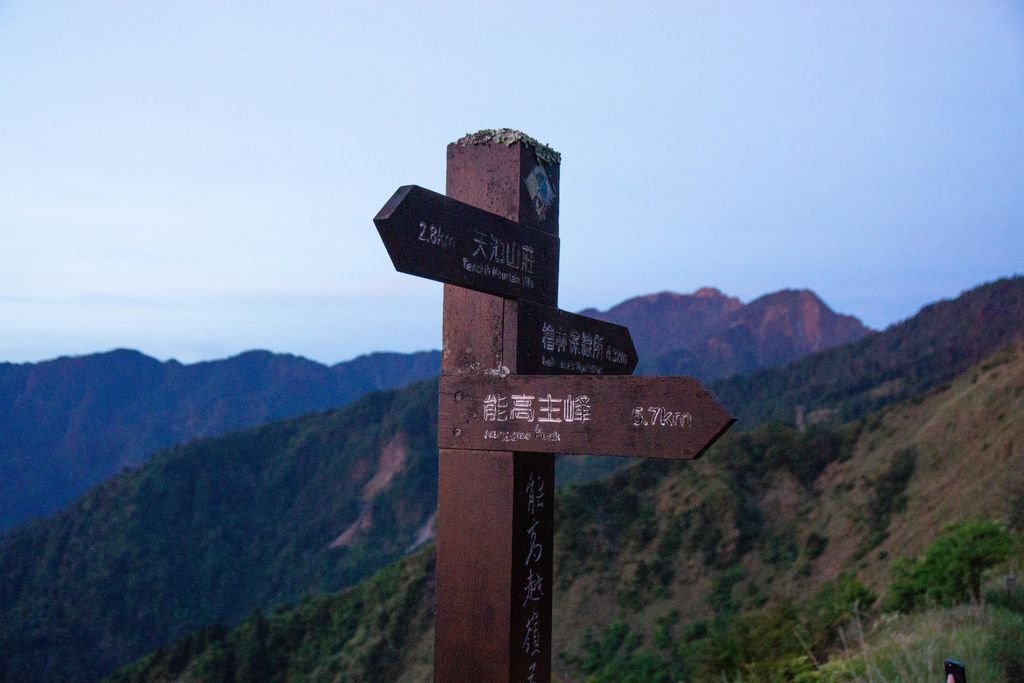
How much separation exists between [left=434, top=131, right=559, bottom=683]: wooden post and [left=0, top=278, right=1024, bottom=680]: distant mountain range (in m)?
31.4

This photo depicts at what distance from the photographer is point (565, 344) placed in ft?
10.5

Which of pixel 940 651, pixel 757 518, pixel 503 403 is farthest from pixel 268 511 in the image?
pixel 503 403

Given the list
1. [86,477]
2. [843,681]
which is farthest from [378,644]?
[86,477]

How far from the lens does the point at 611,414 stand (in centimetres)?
259

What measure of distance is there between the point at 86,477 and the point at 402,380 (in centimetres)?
3707

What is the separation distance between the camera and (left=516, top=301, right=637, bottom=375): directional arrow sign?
116 inches

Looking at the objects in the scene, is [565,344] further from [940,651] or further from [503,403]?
[940,651]

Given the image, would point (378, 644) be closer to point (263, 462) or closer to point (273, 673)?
point (273, 673)

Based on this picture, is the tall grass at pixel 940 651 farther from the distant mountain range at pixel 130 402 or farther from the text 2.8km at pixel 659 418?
the distant mountain range at pixel 130 402

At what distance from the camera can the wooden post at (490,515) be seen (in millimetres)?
2834

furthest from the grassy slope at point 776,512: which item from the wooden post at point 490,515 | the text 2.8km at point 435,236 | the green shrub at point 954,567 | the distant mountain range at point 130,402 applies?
the distant mountain range at point 130,402

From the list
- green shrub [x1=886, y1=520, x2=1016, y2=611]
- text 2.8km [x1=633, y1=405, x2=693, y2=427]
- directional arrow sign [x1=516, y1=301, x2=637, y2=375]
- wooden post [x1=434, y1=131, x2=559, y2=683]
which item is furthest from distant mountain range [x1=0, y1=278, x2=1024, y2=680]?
text 2.8km [x1=633, y1=405, x2=693, y2=427]

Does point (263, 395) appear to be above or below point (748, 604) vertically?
above

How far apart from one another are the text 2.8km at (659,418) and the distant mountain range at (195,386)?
2738 inches
